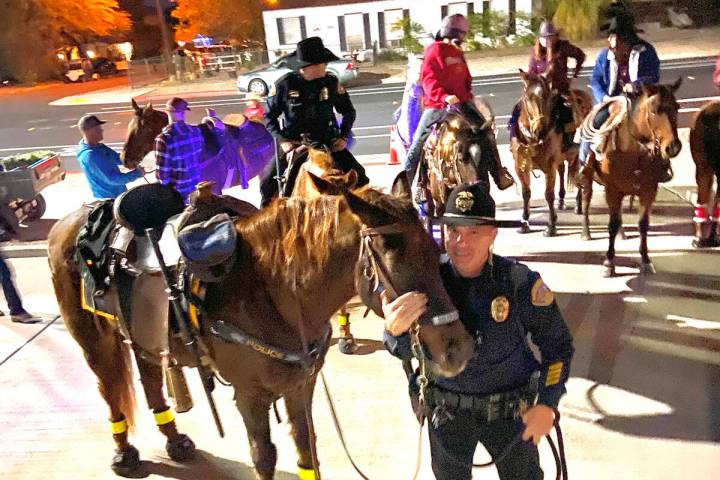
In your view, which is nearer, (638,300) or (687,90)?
(638,300)

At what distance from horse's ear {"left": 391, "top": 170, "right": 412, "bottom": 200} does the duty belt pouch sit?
0.80m

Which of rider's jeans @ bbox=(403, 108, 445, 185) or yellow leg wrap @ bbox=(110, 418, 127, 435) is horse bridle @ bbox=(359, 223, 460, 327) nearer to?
yellow leg wrap @ bbox=(110, 418, 127, 435)

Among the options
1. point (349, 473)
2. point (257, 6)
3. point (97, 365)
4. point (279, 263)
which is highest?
point (257, 6)

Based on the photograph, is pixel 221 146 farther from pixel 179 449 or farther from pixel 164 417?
pixel 179 449

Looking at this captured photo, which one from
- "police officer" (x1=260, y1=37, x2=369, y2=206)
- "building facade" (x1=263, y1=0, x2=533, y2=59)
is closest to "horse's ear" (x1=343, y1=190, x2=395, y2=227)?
"police officer" (x1=260, y1=37, x2=369, y2=206)

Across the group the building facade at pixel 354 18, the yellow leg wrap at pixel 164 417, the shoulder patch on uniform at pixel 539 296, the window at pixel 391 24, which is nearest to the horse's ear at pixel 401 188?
the shoulder patch on uniform at pixel 539 296

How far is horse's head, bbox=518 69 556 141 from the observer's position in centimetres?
719

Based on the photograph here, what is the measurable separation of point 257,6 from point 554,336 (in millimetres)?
35366

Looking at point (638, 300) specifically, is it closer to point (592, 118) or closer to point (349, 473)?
point (592, 118)

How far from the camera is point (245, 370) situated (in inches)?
123

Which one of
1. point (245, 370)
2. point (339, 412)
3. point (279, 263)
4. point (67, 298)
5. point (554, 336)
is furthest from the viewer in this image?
point (339, 412)

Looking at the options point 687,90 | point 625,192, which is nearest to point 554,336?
point 625,192

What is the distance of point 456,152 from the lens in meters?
6.12

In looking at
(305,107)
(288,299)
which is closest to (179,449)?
(288,299)
